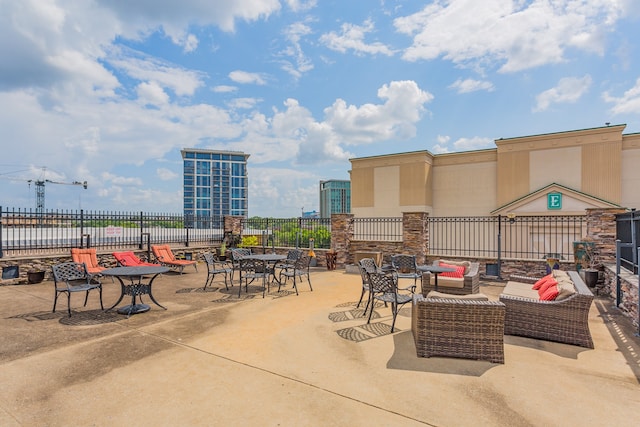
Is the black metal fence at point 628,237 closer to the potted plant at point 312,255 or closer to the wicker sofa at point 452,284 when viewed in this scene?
the wicker sofa at point 452,284

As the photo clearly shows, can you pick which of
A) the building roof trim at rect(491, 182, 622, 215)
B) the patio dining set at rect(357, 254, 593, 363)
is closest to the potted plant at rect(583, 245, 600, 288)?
the patio dining set at rect(357, 254, 593, 363)

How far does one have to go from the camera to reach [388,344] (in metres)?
4.19

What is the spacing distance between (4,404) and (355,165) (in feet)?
82.8

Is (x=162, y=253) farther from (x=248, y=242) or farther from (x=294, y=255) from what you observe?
(x=294, y=255)

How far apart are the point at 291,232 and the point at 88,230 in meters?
7.15

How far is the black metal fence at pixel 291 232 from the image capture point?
506 inches

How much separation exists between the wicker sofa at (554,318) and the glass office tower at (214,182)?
3262 inches

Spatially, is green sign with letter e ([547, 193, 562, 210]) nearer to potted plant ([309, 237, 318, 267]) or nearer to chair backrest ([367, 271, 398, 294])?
potted plant ([309, 237, 318, 267])

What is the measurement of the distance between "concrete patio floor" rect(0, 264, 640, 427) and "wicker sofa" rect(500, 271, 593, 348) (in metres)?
0.15

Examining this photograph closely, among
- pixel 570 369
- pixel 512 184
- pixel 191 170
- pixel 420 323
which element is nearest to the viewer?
pixel 570 369

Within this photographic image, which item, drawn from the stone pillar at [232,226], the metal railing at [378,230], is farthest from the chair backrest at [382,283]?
the stone pillar at [232,226]

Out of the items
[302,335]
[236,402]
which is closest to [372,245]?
[302,335]

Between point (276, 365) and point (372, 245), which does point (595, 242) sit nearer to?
point (372, 245)

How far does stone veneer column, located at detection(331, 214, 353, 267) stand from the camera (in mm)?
11562
